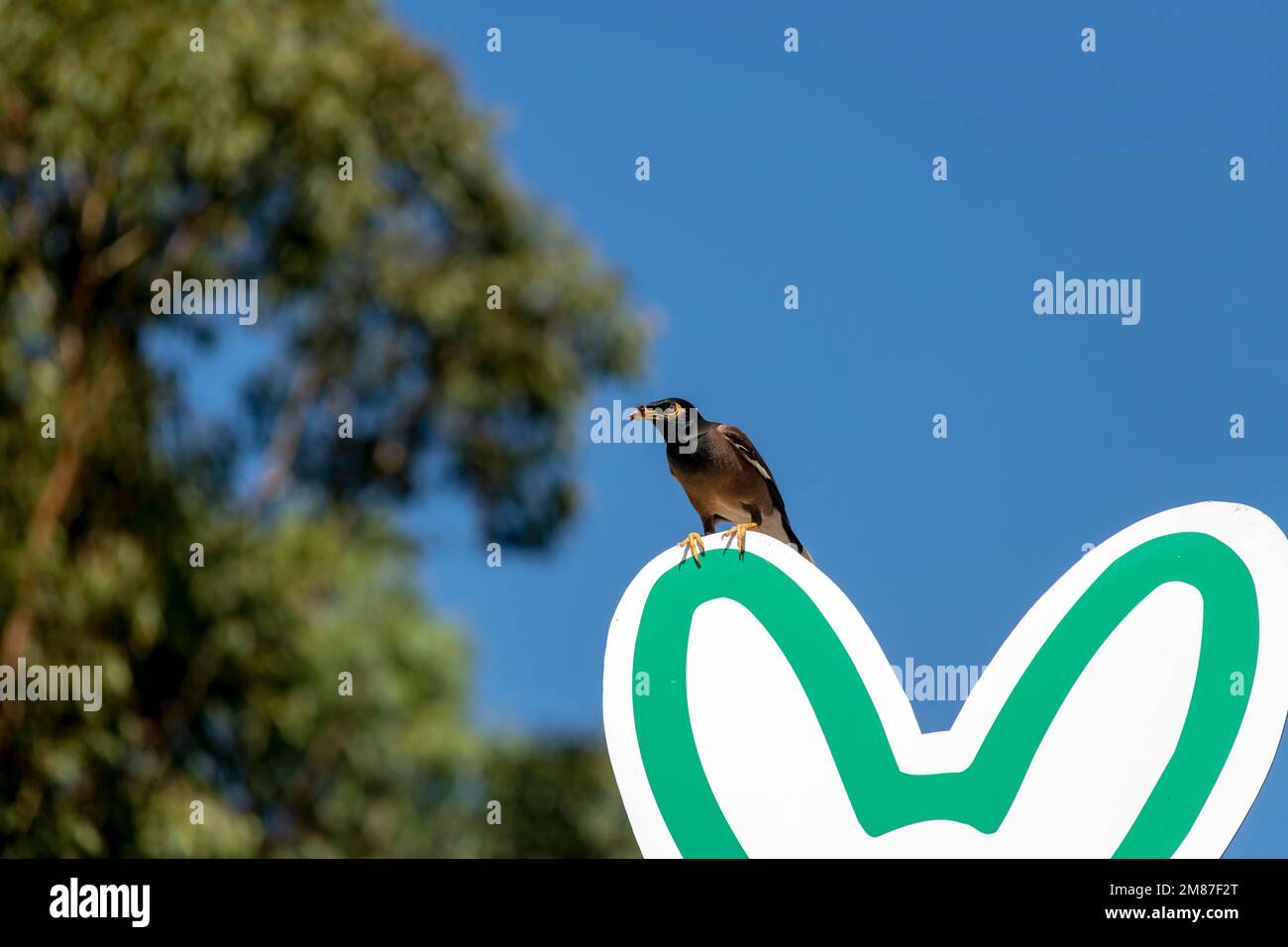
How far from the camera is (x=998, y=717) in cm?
493

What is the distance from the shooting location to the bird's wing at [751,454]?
6043 millimetres

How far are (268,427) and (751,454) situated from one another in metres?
8.46

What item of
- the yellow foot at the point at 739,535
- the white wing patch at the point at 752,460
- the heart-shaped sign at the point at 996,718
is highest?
the white wing patch at the point at 752,460

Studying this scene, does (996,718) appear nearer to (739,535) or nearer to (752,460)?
(739,535)

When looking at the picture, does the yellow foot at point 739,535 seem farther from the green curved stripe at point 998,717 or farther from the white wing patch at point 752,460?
the white wing patch at point 752,460

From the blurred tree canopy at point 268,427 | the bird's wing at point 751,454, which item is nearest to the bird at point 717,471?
the bird's wing at point 751,454

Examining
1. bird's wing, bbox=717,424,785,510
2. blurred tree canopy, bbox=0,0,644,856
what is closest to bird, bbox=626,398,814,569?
bird's wing, bbox=717,424,785,510

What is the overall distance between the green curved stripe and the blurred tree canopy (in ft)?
21.5

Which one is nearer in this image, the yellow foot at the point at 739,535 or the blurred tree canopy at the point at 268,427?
the yellow foot at the point at 739,535

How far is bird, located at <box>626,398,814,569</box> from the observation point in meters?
5.90

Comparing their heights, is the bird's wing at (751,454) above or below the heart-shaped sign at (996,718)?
above

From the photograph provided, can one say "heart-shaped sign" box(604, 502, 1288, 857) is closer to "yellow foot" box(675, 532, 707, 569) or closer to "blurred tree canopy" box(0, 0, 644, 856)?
"yellow foot" box(675, 532, 707, 569)

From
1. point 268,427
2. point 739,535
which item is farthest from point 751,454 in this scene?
point 268,427

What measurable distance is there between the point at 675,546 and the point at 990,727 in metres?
1.12
